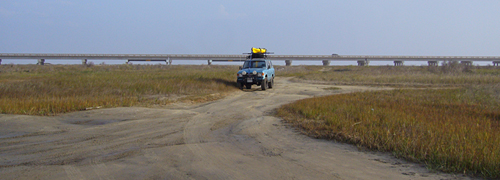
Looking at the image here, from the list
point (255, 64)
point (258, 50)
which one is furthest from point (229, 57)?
point (255, 64)

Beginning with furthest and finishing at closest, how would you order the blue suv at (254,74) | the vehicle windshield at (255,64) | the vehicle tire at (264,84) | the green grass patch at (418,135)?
the vehicle windshield at (255,64) < the vehicle tire at (264,84) < the blue suv at (254,74) < the green grass patch at (418,135)

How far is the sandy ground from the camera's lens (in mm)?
4301

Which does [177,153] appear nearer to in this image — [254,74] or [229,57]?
[254,74]

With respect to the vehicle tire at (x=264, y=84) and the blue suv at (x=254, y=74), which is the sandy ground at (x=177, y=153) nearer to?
the blue suv at (x=254, y=74)

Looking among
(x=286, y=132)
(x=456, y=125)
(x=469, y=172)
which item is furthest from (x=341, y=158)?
(x=456, y=125)

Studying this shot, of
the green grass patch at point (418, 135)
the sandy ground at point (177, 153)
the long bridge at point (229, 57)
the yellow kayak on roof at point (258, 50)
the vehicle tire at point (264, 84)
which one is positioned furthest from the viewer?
the long bridge at point (229, 57)

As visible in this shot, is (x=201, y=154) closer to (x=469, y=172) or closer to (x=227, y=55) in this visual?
(x=469, y=172)

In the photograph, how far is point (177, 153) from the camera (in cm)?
531

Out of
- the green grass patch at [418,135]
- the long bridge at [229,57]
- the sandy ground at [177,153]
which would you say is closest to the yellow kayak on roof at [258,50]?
the green grass patch at [418,135]

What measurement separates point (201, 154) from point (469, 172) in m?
3.99

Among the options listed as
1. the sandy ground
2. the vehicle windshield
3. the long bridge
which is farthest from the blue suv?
the long bridge

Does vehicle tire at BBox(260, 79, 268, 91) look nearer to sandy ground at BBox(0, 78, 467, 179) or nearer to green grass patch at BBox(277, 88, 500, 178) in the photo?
green grass patch at BBox(277, 88, 500, 178)

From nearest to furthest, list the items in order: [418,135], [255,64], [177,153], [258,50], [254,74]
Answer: [177,153], [418,135], [254,74], [255,64], [258,50]

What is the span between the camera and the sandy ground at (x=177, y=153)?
14.1 ft
